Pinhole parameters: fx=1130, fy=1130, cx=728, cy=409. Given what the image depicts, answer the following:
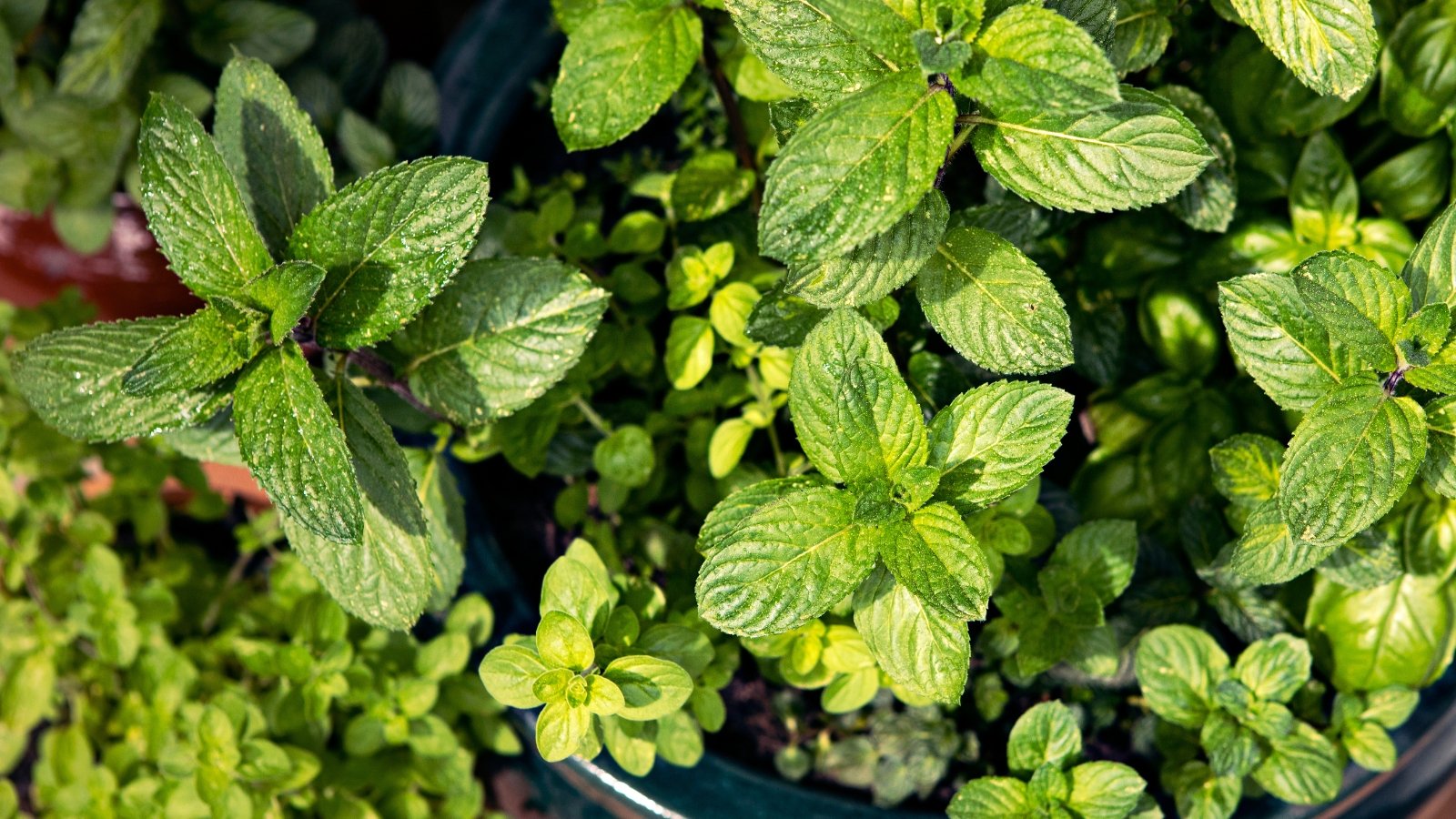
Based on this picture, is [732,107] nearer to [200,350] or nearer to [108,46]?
[200,350]

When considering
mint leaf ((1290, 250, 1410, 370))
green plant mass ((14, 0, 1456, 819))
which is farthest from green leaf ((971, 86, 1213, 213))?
mint leaf ((1290, 250, 1410, 370))

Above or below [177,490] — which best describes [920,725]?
above

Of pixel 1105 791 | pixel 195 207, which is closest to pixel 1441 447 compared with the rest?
pixel 1105 791

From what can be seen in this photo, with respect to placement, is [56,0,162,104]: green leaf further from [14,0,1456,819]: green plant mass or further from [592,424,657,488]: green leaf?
[592,424,657,488]: green leaf

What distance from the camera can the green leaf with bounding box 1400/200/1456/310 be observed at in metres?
0.80

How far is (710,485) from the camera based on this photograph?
42.5 inches

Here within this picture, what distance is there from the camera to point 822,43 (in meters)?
0.75

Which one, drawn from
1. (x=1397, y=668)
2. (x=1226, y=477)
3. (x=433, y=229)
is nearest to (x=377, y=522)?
(x=433, y=229)

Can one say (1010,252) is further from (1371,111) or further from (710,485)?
(1371,111)

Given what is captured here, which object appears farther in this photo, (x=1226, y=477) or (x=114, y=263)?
(x=114, y=263)

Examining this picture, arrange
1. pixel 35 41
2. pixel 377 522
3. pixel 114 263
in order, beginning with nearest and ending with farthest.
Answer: pixel 377 522, pixel 35 41, pixel 114 263

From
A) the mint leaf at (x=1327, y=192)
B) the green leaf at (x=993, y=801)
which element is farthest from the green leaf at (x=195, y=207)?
the mint leaf at (x=1327, y=192)

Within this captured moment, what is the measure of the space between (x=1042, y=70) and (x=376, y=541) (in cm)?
61

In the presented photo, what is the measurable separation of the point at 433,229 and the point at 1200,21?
0.81 m
